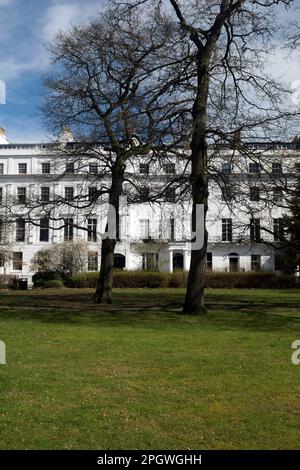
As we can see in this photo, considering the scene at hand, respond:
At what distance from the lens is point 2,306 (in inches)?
784

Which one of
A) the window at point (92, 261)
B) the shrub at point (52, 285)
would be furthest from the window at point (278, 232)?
the window at point (92, 261)

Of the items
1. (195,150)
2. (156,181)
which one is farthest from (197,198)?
(156,181)

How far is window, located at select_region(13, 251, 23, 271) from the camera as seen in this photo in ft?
205

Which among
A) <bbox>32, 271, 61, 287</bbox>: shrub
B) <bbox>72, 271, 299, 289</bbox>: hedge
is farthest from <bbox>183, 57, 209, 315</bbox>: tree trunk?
<bbox>32, 271, 61, 287</bbox>: shrub

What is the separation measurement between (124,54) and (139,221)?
4303 centimetres

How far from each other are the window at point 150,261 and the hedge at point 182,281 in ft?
33.0

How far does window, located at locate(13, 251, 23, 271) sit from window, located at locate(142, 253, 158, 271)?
675 inches

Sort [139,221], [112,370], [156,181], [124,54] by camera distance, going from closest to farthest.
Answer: [112,370] < [124,54] < [156,181] < [139,221]

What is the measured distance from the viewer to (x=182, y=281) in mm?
39500

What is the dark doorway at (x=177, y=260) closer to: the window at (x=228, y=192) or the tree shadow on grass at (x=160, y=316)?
the tree shadow on grass at (x=160, y=316)

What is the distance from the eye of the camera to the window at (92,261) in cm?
5554

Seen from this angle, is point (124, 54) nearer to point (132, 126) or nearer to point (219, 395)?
point (132, 126)

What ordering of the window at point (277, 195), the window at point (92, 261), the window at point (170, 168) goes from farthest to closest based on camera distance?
the window at point (92, 261), the window at point (170, 168), the window at point (277, 195)
